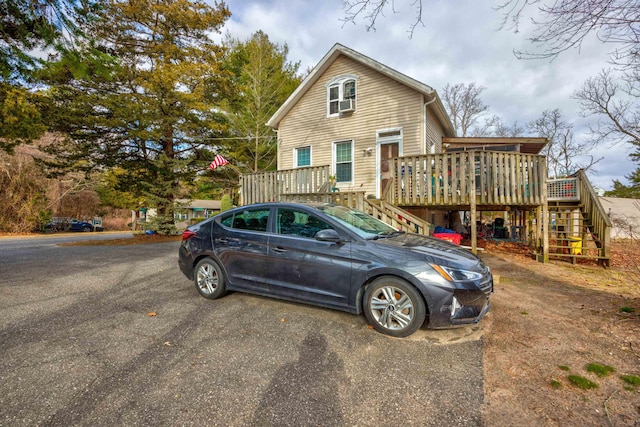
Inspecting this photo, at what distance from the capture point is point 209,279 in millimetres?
4320

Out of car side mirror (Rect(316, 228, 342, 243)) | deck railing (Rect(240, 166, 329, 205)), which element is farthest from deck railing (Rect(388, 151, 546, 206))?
car side mirror (Rect(316, 228, 342, 243))

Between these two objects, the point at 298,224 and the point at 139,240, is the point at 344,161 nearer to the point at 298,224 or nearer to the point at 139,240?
the point at 298,224

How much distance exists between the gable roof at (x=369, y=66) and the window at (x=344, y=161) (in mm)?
2846

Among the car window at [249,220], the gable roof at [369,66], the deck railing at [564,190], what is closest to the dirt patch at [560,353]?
the car window at [249,220]

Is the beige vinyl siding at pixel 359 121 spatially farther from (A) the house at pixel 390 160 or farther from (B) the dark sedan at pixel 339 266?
(B) the dark sedan at pixel 339 266

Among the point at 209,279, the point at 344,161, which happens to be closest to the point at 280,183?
the point at 344,161

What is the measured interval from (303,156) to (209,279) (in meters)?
8.76

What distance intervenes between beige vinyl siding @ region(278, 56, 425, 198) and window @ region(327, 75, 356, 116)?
181 millimetres

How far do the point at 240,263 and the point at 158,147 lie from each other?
514 inches

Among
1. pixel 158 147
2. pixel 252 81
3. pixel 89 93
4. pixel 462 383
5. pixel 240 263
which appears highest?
pixel 252 81

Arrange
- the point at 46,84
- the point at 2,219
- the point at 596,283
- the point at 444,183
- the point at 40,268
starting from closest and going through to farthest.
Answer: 1. the point at 596,283
2. the point at 40,268
3. the point at 444,183
4. the point at 46,84
5. the point at 2,219

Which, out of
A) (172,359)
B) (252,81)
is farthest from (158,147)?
(172,359)

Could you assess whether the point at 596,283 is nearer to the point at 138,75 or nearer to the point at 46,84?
the point at 138,75

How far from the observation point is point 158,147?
1427cm
